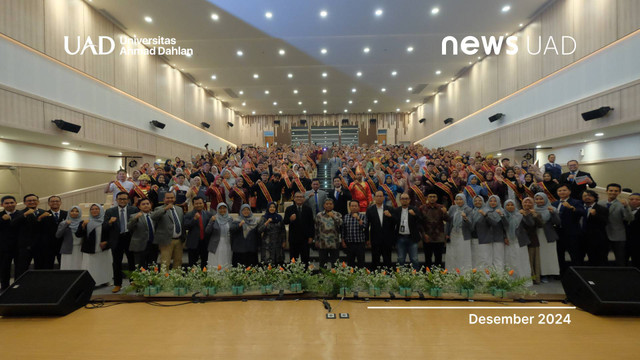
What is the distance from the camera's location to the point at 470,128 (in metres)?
15.9

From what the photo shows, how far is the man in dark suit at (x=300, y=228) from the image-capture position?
4727mm

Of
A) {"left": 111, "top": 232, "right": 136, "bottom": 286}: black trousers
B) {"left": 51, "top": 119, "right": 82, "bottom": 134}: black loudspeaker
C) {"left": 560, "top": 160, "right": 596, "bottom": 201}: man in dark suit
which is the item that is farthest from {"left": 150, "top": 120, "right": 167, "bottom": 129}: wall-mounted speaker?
{"left": 560, "top": 160, "right": 596, "bottom": 201}: man in dark suit

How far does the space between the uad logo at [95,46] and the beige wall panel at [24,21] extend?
90 cm

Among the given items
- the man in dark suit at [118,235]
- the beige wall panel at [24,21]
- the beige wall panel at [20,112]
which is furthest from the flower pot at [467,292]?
the beige wall panel at [24,21]

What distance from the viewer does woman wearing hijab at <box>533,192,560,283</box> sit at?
14.9ft

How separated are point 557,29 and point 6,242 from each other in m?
15.3

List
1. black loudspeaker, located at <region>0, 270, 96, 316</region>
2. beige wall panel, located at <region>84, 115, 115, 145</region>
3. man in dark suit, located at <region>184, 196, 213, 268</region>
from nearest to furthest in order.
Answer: black loudspeaker, located at <region>0, 270, 96, 316</region>
man in dark suit, located at <region>184, 196, 213, 268</region>
beige wall panel, located at <region>84, 115, 115, 145</region>

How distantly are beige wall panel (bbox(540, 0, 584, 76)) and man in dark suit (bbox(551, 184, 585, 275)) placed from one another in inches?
311

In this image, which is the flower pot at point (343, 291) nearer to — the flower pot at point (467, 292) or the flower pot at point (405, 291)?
the flower pot at point (405, 291)

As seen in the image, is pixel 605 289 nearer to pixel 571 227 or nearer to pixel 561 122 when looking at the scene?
pixel 571 227

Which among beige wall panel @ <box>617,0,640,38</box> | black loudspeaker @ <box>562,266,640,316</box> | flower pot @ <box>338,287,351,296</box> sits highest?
beige wall panel @ <box>617,0,640,38</box>

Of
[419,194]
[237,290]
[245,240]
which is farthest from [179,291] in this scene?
[419,194]

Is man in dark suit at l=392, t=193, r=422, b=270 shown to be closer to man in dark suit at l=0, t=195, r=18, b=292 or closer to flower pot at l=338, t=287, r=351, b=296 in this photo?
flower pot at l=338, t=287, r=351, b=296

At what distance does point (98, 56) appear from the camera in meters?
10.6
